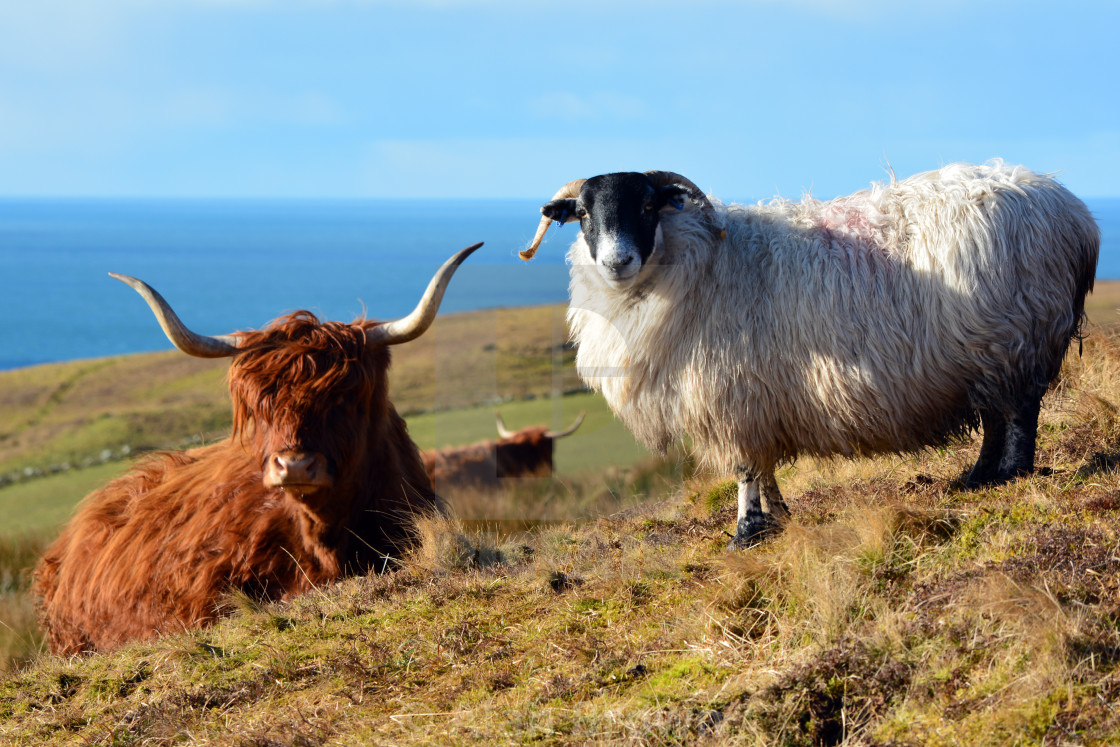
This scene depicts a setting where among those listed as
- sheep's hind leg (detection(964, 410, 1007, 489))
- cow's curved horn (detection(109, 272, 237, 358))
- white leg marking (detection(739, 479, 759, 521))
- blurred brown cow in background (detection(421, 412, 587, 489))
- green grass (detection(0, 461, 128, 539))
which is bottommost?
green grass (detection(0, 461, 128, 539))

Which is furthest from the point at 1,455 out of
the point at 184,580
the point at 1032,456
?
the point at 1032,456

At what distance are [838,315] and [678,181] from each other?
1250mm

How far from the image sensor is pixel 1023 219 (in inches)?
196

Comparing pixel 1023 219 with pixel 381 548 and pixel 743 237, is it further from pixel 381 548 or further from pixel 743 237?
pixel 381 548

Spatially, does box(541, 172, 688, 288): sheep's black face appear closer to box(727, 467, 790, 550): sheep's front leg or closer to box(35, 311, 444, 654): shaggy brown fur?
box(727, 467, 790, 550): sheep's front leg

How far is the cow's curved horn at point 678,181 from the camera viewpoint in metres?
5.38

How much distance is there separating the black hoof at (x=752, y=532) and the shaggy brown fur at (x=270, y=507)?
228cm

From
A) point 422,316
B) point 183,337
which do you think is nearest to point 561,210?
point 422,316

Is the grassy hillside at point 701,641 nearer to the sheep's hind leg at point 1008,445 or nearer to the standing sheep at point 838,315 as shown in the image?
the sheep's hind leg at point 1008,445

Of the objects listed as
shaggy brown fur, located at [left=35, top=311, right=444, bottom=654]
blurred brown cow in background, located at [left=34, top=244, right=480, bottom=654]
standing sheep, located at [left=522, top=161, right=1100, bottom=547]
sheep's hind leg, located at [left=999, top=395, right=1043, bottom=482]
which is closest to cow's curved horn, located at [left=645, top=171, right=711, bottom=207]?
standing sheep, located at [left=522, top=161, right=1100, bottom=547]

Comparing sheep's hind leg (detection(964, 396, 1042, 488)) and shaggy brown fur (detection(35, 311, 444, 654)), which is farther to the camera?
shaggy brown fur (detection(35, 311, 444, 654))

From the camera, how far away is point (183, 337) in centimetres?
607

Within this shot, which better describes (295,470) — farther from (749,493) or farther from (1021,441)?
(1021,441)

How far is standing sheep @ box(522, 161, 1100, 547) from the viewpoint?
4.96m
